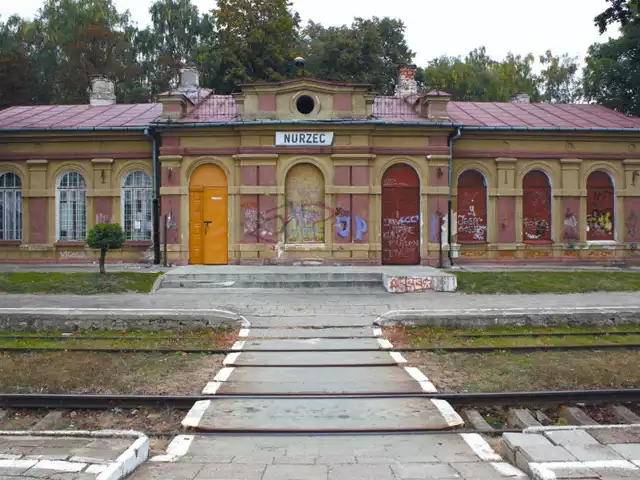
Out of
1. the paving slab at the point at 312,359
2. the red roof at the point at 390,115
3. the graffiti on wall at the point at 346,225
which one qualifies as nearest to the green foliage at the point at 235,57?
the red roof at the point at 390,115

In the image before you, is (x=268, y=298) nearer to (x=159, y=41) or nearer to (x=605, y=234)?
(x=605, y=234)

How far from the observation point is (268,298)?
14977 millimetres

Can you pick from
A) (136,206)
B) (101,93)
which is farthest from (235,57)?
(136,206)

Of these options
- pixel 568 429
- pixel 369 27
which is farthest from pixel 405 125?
pixel 369 27

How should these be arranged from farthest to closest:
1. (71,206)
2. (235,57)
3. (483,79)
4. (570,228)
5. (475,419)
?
(483,79)
(235,57)
(570,228)
(71,206)
(475,419)

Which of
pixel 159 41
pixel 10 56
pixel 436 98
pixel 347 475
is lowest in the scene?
pixel 347 475


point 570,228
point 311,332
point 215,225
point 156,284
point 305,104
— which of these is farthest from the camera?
point 570,228

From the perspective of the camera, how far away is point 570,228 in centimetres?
2122

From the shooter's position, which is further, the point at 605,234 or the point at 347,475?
the point at 605,234

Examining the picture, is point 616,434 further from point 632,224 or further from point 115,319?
point 632,224

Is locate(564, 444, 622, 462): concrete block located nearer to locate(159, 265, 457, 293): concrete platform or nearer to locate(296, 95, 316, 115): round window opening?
locate(159, 265, 457, 293): concrete platform

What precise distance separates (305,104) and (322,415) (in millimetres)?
14683

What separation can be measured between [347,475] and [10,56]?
141 feet

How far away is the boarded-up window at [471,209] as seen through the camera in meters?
21.1
